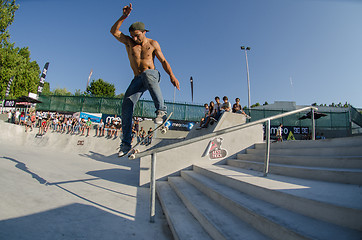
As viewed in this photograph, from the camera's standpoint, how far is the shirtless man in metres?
2.68

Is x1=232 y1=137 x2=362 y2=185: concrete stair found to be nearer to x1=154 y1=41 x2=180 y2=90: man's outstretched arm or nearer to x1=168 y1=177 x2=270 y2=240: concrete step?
x1=168 y1=177 x2=270 y2=240: concrete step

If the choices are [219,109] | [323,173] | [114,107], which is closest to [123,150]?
[323,173]

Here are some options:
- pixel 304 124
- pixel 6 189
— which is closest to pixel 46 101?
pixel 6 189

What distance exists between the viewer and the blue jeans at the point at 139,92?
2.67 meters

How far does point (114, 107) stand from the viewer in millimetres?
16703

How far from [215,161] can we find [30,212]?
369 centimetres

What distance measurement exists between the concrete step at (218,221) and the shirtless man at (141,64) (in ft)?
4.63

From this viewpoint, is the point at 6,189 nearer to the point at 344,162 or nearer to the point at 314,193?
the point at 314,193

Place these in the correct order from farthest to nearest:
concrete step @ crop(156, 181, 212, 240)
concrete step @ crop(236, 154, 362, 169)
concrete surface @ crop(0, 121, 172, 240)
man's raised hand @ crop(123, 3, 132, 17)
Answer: man's raised hand @ crop(123, 3, 132, 17) < concrete step @ crop(236, 154, 362, 169) < concrete surface @ crop(0, 121, 172, 240) < concrete step @ crop(156, 181, 212, 240)

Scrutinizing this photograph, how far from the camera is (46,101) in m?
18.5

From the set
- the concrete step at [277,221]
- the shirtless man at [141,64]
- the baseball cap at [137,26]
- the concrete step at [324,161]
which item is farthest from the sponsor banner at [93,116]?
the concrete step at [277,221]

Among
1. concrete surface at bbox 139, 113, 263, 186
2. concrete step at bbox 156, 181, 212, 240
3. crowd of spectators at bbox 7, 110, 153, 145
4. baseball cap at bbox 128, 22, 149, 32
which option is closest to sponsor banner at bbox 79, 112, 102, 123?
crowd of spectators at bbox 7, 110, 153, 145

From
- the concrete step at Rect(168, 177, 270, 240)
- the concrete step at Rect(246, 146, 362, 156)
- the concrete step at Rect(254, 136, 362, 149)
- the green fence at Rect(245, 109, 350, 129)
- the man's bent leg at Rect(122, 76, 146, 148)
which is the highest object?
Answer: the green fence at Rect(245, 109, 350, 129)

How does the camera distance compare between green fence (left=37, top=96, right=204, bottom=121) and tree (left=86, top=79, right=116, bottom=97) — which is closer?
green fence (left=37, top=96, right=204, bottom=121)
